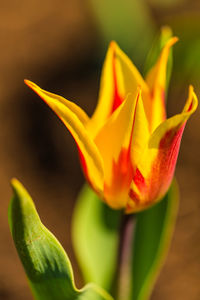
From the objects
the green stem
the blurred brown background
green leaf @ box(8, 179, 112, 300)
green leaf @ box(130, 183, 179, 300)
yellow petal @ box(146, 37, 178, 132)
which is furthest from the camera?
the blurred brown background

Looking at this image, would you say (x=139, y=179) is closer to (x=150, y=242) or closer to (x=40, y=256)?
(x=40, y=256)

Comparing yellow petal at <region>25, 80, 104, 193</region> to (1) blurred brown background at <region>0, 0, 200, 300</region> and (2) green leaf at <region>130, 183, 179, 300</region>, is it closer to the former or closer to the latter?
(2) green leaf at <region>130, 183, 179, 300</region>

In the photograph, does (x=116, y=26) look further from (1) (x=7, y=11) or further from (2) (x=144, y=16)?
(1) (x=7, y=11)

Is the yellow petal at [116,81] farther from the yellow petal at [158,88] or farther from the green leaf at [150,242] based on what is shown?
the green leaf at [150,242]

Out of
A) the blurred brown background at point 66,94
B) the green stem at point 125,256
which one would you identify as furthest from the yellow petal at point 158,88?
the blurred brown background at point 66,94

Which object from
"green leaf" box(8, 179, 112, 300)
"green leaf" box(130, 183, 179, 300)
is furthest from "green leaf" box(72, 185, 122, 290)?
"green leaf" box(8, 179, 112, 300)

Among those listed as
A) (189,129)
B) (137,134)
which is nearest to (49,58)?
(189,129)
